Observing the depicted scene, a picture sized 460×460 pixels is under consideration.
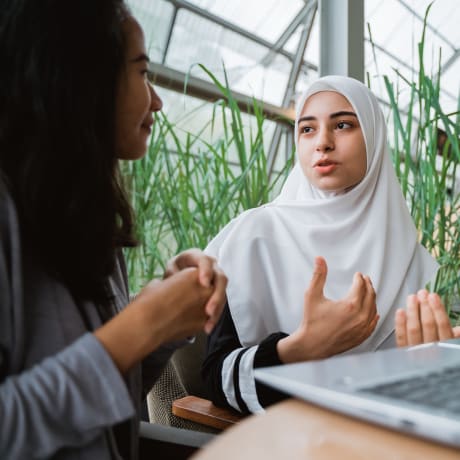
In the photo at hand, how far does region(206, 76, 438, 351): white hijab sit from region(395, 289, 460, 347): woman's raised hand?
352 millimetres

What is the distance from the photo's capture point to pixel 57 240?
0.65 metres

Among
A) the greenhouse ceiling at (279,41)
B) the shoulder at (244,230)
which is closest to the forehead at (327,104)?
the shoulder at (244,230)

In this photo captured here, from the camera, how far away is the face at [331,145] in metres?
1.29

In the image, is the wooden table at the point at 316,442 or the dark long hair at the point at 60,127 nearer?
the wooden table at the point at 316,442

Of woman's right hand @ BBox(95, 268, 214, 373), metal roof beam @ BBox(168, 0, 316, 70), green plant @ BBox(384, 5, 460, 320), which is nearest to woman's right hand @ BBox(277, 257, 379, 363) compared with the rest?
woman's right hand @ BBox(95, 268, 214, 373)

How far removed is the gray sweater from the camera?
52 centimetres

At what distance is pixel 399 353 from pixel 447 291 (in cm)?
97

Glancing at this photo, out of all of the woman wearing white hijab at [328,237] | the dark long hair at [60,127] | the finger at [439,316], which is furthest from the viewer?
the woman wearing white hijab at [328,237]

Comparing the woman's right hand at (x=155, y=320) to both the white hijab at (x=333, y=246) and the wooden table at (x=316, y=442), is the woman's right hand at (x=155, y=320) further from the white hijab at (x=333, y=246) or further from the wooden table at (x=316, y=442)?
the white hijab at (x=333, y=246)

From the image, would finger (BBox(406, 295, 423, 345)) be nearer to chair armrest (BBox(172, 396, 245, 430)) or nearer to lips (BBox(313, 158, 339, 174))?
chair armrest (BBox(172, 396, 245, 430))

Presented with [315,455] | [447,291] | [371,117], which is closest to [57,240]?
[315,455]

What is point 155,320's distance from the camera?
604 mm

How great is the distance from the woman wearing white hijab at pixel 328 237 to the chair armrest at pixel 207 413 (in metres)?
0.06

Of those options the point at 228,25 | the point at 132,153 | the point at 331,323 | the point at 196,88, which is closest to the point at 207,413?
the point at 331,323
